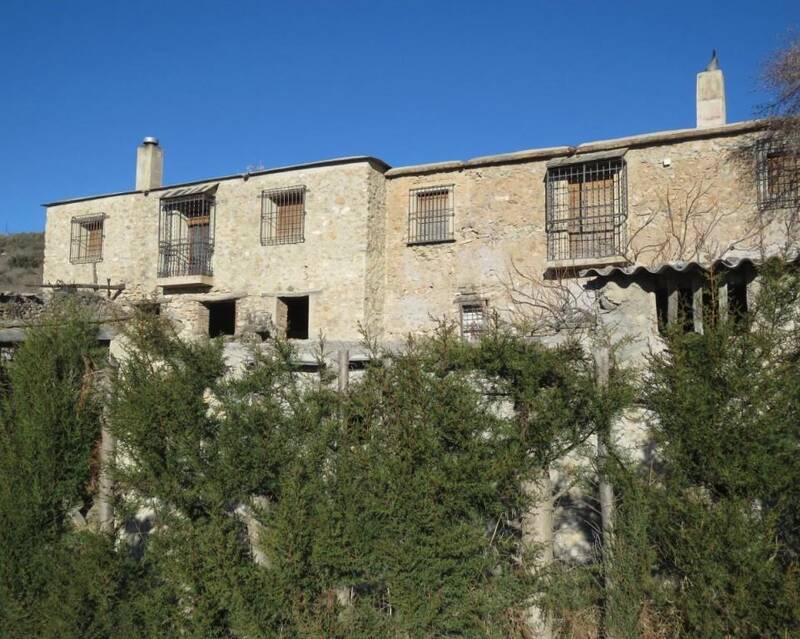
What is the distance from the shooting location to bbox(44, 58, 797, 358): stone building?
607 inches

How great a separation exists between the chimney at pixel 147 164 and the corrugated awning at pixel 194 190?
3.94ft

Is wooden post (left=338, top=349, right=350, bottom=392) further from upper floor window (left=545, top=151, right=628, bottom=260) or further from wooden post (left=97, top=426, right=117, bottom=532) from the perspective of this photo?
upper floor window (left=545, top=151, right=628, bottom=260)

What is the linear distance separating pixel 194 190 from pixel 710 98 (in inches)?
518

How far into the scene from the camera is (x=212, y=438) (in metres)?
6.18

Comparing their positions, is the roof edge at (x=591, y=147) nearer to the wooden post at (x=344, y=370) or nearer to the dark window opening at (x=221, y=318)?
the dark window opening at (x=221, y=318)

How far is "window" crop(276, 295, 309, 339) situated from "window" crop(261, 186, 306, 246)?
5.17ft

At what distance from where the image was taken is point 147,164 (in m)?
21.1

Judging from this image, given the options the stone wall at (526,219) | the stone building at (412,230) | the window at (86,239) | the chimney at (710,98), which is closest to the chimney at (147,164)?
the stone building at (412,230)

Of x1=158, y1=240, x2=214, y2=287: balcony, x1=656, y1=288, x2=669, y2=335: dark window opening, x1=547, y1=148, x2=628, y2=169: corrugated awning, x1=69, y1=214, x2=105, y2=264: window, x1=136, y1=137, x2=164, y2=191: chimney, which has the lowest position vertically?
x1=656, y1=288, x2=669, y2=335: dark window opening

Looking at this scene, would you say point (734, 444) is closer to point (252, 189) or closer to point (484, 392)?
point (484, 392)

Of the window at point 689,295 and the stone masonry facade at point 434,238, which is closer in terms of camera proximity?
the window at point 689,295

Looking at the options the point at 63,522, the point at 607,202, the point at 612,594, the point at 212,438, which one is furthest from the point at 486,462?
the point at 607,202

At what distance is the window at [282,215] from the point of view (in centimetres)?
1870

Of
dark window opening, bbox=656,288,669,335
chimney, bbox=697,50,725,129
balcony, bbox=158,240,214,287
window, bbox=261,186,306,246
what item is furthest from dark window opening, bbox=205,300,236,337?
dark window opening, bbox=656,288,669,335
